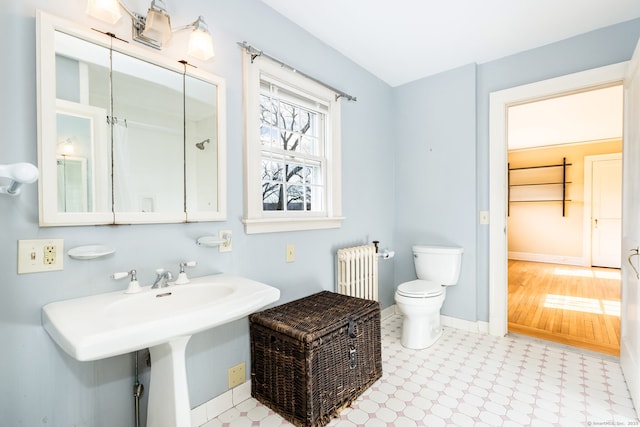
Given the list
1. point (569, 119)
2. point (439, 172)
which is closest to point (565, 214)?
point (569, 119)

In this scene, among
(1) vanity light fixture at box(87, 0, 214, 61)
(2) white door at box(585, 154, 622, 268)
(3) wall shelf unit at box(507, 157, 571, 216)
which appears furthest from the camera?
(3) wall shelf unit at box(507, 157, 571, 216)

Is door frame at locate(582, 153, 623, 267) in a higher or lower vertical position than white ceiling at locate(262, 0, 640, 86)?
lower

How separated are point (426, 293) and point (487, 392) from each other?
2.26 ft

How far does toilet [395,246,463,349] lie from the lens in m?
2.28

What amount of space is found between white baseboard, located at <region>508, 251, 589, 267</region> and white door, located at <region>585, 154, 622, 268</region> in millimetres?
177

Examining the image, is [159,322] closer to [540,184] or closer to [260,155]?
[260,155]

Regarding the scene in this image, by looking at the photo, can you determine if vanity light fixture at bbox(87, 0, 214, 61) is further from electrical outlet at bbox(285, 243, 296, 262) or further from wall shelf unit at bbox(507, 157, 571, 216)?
wall shelf unit at bbox(507, 157, 571, 216)

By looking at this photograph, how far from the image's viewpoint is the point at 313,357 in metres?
1.48

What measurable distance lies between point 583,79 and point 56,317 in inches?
128

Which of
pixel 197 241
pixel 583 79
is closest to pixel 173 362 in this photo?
pixel 197 241

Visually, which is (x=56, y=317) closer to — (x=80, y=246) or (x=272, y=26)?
(x=80, y=246)

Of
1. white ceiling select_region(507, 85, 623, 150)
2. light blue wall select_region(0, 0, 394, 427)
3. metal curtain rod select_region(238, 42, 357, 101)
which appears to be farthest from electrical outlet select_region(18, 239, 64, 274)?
white ceiling select_region(507, 85, 623, 150)

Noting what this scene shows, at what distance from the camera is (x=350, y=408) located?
166cm

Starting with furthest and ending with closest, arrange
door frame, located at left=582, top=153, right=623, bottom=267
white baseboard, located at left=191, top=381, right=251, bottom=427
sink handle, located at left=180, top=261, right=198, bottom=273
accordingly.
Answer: door frame, located at left=582, top=153, right=623, bottom=267 → white baseboard, located at left=191, top=381, right=251, bottom=427 → sink handle, located at left=180, top=261, right=198, bottom=273
